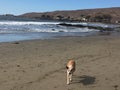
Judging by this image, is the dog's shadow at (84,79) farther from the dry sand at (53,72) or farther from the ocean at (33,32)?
the ocean at (33,32)

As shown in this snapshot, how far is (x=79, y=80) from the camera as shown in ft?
29.2

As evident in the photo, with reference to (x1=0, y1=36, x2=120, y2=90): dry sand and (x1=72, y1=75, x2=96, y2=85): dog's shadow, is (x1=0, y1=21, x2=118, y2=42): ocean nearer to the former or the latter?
(x1=0, y1=36, x2=120, y2=90): dry sand

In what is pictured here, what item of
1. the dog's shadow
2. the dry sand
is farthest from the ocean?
the dog's shadow

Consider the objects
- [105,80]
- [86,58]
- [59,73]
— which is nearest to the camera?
[105,80]

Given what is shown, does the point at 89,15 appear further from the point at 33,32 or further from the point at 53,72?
the point at 53,72

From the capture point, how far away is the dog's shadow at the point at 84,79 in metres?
8.70

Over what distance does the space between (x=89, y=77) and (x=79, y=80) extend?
435mm

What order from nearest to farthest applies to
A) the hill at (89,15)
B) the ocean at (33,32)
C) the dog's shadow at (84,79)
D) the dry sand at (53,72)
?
1. the dry sand at (53,72)
2. the dog's shadow at (84,79)
3. the ocean at (33,32)
4. the hill at (89,15)

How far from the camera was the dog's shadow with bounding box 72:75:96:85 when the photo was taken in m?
8.70

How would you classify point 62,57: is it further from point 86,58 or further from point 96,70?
point 96,70

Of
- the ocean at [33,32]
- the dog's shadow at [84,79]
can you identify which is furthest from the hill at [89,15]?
the dog's shadow at [84,79]

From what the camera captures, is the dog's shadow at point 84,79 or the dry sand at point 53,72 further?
the dog's shadow at point 84,79

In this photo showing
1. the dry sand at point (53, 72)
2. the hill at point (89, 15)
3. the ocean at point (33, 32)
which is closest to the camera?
the dry sand at point (53, 72)

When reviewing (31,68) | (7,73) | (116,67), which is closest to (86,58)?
(116,67)
